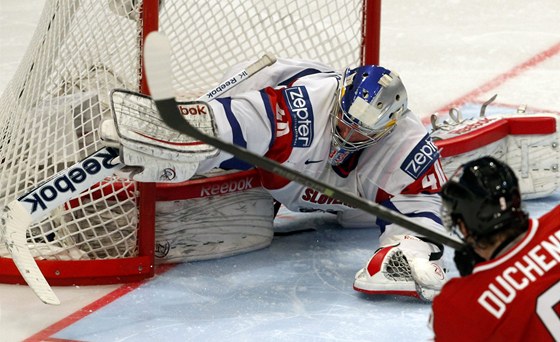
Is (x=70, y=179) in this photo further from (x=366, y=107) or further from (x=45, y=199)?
(x=366, y=107)

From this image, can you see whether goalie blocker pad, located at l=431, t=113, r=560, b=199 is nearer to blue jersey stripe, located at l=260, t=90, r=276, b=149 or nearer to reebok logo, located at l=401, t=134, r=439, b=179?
reebok logo, located at l=401, t=134, r=439, b=179

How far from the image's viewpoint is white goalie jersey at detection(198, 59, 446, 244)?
11.0ft

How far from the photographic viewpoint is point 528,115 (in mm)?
4246

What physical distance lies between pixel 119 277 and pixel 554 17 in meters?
3.70

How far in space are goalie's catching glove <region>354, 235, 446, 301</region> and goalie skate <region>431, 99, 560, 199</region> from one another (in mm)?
904

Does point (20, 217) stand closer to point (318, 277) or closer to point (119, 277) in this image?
point (119, 277)

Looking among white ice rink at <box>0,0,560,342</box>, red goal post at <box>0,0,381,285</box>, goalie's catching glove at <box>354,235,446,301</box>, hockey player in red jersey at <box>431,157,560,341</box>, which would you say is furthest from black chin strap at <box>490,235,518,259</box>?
red goal post at <box>0,0,381,285</box>

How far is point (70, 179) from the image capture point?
3.15 metres

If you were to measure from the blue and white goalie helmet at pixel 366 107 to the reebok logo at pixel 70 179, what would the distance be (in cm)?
65

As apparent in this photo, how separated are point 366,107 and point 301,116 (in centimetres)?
24

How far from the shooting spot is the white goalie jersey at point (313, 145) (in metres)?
3.34

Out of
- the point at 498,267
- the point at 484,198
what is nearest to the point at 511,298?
the point at 498,267

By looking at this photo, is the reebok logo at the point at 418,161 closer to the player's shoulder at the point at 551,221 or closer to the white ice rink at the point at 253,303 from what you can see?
the white ice rink at the point at 253,303

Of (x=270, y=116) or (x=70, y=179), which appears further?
(x=270, y=116)
